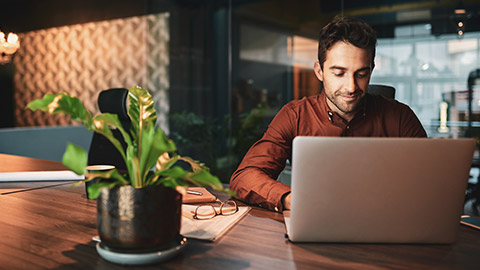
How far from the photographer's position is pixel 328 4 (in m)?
Result: 4.01

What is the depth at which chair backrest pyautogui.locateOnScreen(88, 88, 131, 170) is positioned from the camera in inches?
88.5

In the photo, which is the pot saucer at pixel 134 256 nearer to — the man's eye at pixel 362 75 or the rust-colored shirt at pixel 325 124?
the rust-colored shirt at pixel 325 124

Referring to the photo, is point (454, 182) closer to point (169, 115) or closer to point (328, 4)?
point (328, 4)

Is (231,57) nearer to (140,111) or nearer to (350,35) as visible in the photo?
(350,35)

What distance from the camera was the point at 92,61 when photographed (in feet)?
20.2

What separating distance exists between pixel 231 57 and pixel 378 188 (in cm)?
387

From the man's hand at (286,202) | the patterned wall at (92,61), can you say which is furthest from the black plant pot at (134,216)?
the patterned wall at (92,61)

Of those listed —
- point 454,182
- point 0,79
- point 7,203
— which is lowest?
point 7,203

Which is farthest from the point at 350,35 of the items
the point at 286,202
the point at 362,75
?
the point at 286,202

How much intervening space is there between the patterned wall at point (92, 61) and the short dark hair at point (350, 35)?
11.7 ft

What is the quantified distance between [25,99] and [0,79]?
2.43ft

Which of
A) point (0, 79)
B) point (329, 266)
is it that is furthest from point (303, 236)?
point (0, 79)

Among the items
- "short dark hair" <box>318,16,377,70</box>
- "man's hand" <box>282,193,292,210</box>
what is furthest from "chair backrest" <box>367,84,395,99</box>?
"man's hand" <box>282,193,292,210</box>

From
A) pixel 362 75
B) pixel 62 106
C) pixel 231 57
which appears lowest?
pixel 62 106
